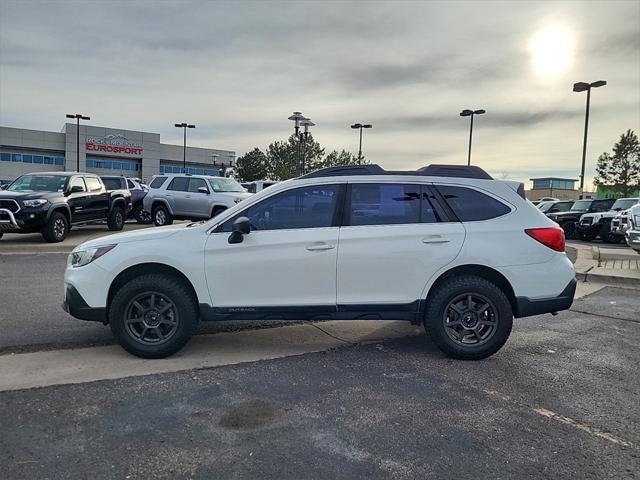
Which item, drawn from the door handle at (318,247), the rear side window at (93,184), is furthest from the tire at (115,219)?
the door handle at (318,247)

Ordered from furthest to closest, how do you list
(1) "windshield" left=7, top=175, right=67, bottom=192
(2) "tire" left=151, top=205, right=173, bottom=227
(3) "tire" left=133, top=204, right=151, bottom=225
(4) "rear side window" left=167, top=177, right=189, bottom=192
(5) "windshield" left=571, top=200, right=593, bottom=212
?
1. (5) "windshield" left=571, top=200, right=593, bottom=212
2. (3) "tire" left=133, top=204, right=151, bottom=225
3. (2) "tire" left=151, top=205, right=173, bottom=227
4. (4) "rear side window" left=167, top=177, right=189, bottom=192
5. (1) "windshield" left=7, top=175, right=67, bottom=192

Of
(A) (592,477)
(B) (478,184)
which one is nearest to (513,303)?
(B) (478,184)

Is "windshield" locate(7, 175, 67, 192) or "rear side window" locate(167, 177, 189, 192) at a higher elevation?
"rear side window" locate(167, 177, 189, 192)

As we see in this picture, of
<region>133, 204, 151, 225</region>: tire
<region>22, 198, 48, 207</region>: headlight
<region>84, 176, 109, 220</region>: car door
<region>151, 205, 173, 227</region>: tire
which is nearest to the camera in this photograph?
<region>22, 198, 48, 207</region>: headlight

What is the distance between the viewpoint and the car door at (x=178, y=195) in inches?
666

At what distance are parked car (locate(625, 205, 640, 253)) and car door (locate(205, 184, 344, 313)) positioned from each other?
8268mm

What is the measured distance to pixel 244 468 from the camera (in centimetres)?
295

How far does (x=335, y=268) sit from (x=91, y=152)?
76.0 m

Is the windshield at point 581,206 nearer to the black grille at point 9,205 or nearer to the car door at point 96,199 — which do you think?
the car door at point 96,199

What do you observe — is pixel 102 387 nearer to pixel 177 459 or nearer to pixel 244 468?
pixel 177 459

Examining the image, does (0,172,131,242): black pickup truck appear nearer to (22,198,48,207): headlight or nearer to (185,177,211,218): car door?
(22,198,48,207): headlight

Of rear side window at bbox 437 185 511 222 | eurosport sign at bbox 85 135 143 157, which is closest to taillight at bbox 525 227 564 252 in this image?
rear side window at bbox 437 185 511 222

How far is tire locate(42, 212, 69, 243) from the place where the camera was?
12633mm

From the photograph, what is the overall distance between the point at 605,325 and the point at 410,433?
4.36 metres
